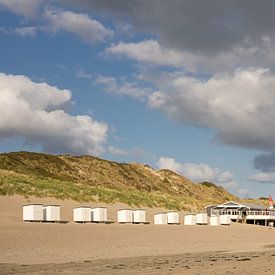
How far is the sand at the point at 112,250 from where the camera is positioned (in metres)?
17.5

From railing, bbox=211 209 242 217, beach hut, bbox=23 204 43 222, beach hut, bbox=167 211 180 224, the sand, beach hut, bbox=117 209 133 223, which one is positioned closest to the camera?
the sand

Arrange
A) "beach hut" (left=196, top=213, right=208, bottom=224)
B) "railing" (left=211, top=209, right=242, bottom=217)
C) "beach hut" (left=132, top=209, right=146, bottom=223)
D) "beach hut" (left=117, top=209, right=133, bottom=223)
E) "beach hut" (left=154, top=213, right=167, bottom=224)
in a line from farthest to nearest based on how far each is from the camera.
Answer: "railing" (left=211, top=209, right=242, bottom=217), "beach hut" (left=196, top=213, right=208, bottom=224), "beach hut" (left=154, top=213, right=167, bottom=224), "beach hut" (left=132, top=209, right=146, bottom=223), "beach hut" (left=117, top=209, right=133, bottom=223)

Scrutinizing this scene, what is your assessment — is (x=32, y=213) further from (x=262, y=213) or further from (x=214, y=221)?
(x=262, y=213)

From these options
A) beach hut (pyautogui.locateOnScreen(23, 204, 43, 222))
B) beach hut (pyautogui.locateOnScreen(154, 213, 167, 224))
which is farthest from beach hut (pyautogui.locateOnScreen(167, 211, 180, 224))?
beach hut (pyautogui.locateOnScreen(23, 204, 43, 222))

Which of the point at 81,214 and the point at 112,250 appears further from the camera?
the point at 81,214

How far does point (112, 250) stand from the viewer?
2589 cm

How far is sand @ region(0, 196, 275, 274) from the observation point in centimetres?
1747

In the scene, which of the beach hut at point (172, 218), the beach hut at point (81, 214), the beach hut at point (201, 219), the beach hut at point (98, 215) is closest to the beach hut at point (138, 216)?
the beach hut at point (98, 215)

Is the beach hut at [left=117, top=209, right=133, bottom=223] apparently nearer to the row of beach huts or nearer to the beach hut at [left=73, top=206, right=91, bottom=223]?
the row of beach huts

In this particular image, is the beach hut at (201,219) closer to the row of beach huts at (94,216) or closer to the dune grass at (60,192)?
the row of beach huts at (94,216)

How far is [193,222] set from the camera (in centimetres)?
5081

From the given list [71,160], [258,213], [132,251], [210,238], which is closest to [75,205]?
[210,238]

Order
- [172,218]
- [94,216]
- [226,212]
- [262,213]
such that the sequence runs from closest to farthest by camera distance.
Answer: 1. [94,216]
2. [172,218]
3. [226,212]
4. [262,213]

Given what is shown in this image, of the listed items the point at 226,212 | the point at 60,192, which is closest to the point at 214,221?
the point at 60,192
